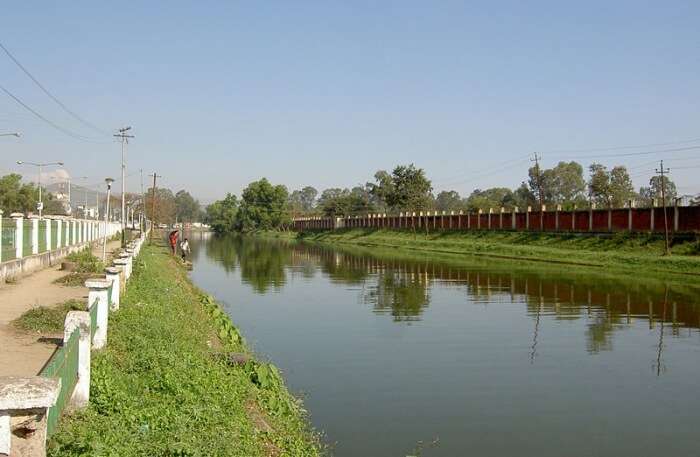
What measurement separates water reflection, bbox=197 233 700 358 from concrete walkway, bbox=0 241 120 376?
9387 millimetres

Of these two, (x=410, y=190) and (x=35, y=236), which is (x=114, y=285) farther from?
(x=410, y=190)

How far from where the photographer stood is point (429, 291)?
92.5 ft

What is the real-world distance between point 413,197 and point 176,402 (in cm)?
8264

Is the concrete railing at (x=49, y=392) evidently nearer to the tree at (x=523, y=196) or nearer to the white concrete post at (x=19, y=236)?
the white concrete post at (x=19, y=236)

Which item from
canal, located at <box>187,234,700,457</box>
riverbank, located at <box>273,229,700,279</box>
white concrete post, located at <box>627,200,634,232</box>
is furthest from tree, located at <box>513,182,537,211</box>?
canal, located at <box>187,234,700,457</box>

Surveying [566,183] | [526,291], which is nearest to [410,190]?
[566,183]

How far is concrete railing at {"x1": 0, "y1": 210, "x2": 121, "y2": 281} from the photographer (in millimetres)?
18203

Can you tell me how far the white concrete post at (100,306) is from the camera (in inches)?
362

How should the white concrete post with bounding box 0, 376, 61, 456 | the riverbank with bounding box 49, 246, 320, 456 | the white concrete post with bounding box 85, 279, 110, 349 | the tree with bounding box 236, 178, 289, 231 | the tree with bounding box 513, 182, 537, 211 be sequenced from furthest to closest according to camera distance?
the tree with bounding box 236, 178, 289, 231, the tree with bounding box 513, 182, 537, 211, the white concrete post with bounding box 85, 279, 110, 349, the riverbank with bounding box 49, 246, 320, 456, the white concrete post with bounding box 0, 376, 61, 456

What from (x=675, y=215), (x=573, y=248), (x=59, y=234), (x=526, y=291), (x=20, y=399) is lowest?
(x=526, y=291)

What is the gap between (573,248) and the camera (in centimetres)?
4734

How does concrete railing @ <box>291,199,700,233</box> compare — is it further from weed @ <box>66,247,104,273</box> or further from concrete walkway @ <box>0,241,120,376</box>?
concrete walkway @ <box>0,241,120,376</box>

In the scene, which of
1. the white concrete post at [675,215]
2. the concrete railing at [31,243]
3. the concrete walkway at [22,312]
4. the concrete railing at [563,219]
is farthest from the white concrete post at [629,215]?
the concrete walkway at [22,312]

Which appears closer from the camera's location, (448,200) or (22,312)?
(22,312)
